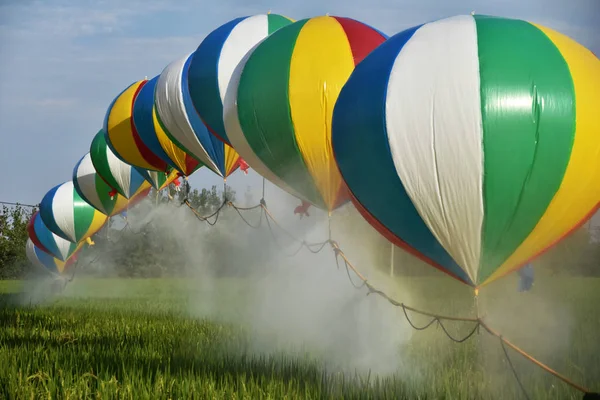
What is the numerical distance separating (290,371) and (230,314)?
9190 mm

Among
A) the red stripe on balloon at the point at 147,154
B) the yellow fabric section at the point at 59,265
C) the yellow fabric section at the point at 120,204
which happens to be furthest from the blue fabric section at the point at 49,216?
the red stripe on balloon at the point at 147,154

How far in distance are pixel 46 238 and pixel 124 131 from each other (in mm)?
11426

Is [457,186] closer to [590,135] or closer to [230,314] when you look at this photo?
[590,135]

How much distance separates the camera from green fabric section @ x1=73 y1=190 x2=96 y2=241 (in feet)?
85.0

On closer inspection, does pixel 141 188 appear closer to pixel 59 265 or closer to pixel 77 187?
pixel 77 187

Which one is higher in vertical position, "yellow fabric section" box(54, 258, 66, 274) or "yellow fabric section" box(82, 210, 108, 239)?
"yellow fabric section" box(82, 210, 108, 239)

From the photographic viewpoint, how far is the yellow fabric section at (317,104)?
9.60 meters

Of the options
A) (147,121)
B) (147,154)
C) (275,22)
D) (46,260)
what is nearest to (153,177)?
(147,154)

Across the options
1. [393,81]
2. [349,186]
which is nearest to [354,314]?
[349,186]

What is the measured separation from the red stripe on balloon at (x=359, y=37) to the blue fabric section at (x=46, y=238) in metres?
19.7

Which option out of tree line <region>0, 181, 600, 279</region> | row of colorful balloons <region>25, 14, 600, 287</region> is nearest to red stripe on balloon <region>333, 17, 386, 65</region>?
row of colorful balloons <region>25, 14, 600, 287</region>

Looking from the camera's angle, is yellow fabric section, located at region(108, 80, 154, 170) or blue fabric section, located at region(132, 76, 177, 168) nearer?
blue fabric section, located at region(132, 76, 177, 168)

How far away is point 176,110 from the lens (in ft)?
47.9

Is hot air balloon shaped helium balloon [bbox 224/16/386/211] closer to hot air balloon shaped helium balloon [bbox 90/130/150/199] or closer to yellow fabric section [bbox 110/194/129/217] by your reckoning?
hot air balloon shaped helium balloon [bbox 90/130/150/199]
